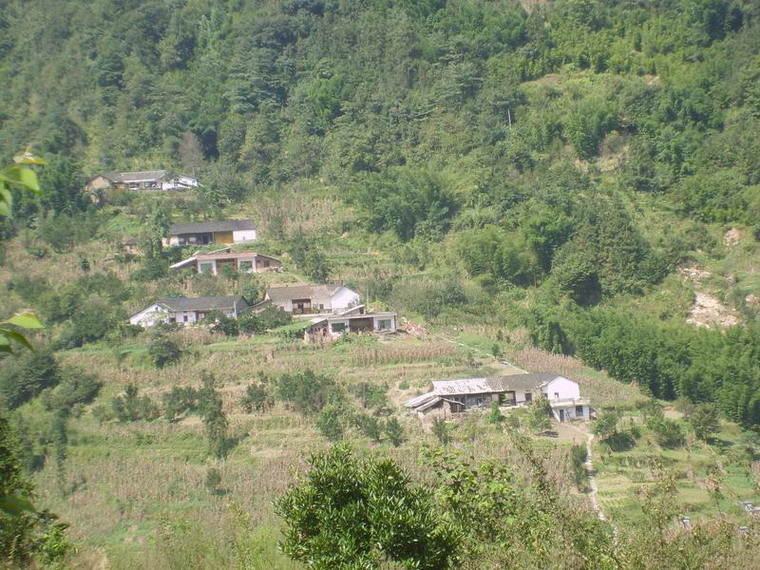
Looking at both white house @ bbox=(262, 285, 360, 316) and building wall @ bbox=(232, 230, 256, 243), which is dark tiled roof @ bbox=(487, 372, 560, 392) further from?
building wall @ bbox=(232, 230, 256, 243)

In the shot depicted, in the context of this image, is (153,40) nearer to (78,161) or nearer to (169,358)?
(78,161)

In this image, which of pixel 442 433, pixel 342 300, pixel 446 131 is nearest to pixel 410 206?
pixel 342 300

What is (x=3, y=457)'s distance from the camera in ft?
14.1

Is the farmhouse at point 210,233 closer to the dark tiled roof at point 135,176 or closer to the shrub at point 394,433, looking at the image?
the dark tiled roof at point 135,176

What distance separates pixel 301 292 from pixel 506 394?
522cm

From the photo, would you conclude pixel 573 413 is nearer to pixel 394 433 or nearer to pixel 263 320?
pixel 394 433

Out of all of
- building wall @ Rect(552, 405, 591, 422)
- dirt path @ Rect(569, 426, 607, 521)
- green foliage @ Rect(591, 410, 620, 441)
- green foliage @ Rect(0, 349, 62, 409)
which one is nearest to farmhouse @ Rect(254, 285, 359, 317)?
green foliage @ Rect(0, 349, 62, 409)

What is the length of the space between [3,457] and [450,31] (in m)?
25.1

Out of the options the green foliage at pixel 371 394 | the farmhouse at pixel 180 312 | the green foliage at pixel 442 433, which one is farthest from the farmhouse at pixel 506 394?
the farmhouse at pixel 180 312

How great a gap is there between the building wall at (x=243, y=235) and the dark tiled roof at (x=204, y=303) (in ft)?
11.8

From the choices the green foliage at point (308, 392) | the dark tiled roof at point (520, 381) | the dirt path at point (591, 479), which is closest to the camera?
the dirt path at point (591, 479)

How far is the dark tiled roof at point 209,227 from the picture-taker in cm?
2103

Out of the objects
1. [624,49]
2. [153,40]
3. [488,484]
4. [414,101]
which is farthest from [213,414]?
[153,40]

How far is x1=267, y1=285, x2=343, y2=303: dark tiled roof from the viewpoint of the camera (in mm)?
Answer: 17922
